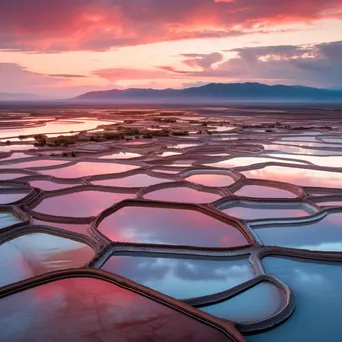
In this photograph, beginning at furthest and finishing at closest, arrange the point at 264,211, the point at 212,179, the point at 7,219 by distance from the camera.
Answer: the point at 212,179, the point at 264,211, the point at 7,219

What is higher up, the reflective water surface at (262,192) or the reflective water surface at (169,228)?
the reflective water surface at (169,228)

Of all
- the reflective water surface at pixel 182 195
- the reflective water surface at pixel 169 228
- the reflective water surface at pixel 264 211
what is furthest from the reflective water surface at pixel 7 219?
the reflective water surface at pixel 264 211

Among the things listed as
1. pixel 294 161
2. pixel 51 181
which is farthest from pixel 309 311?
pixel 294 161

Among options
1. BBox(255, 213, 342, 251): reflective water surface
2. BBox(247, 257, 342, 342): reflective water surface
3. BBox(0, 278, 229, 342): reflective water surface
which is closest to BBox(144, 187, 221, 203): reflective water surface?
BBox(255, 213, 342, 251): reflective water surface

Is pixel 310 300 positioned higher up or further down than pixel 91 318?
further down

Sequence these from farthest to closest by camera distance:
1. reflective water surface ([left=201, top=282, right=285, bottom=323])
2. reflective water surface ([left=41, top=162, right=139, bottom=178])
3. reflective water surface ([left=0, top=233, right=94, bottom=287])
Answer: reflective water surface ([left=41, top=162, right=139, bottom=178]) < reflective water surface ([left=0, top=233, right=94, bottom=287]) < reflective water surface ([left=201, top=282, right=285, bottom=323])

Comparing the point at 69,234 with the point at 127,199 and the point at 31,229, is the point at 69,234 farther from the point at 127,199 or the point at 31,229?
the point at 127,199

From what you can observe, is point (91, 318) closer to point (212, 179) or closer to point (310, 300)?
point (310, 300)

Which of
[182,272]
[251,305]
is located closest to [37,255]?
[182,272]

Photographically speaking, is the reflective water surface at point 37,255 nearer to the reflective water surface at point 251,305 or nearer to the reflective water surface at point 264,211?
the reflective water surface at point 251,305

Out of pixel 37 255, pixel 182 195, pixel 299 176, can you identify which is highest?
pixel 37 255

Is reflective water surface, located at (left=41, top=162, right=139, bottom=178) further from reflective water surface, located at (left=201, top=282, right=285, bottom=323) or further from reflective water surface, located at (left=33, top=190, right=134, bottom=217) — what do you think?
reflective water surface, located at (left=201, top=282, right=285, bottom=323)
